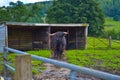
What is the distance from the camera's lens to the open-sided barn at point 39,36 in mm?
23188

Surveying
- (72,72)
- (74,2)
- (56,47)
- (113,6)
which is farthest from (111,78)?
(113,6)

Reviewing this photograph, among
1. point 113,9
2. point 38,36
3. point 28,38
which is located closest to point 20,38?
point 28,38

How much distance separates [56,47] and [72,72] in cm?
1388

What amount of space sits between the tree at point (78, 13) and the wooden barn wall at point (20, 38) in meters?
22.7

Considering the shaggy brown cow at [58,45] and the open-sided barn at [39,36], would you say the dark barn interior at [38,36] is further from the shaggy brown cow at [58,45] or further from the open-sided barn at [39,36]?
the shaggy brown cow at [58,45]

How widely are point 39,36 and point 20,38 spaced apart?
1393mm

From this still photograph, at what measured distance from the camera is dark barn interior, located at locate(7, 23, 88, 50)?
23.3 m

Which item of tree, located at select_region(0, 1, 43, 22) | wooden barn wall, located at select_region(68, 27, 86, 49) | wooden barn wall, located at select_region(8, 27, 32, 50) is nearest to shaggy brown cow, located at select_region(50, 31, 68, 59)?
wooden barn wall, located at select_region(8, 27, 32, 50)

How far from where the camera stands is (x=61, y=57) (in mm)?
16766

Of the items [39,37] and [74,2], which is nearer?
[39,37]

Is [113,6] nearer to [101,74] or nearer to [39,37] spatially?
[39,37]

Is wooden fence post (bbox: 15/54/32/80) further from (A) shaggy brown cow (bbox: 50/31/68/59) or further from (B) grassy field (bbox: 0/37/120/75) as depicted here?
(A) shaggy brown cow (bbox: 50/31/68/59)

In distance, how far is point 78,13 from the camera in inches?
1892

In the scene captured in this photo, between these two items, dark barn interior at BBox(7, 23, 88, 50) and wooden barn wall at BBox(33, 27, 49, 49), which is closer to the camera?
wooden barn wall at BBox(33, 27, 49, 49)
